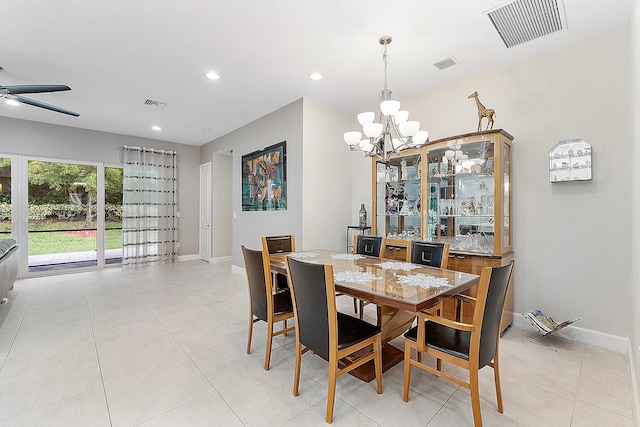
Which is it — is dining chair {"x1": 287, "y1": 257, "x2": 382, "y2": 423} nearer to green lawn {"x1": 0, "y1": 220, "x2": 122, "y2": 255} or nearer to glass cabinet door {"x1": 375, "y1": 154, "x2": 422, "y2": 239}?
glass cabinet door {"x1": 375, "y1": 154, "x2": 422, "y2": 239}

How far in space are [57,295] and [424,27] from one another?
18.6 ft

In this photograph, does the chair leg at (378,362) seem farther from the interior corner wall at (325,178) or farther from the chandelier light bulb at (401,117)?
the interior corner wall at (325,178)

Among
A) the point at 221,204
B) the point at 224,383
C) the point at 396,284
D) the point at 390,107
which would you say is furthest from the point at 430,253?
the point at 221,204

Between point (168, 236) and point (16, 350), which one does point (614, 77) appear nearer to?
point (16, 350)

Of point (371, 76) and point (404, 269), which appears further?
point (371, 76)

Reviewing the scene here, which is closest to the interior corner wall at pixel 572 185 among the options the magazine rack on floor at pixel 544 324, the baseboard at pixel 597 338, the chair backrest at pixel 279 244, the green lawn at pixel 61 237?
the baseboard at pixel 597 338

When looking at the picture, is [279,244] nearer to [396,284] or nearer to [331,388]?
[396,284]

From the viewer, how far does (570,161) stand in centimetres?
276

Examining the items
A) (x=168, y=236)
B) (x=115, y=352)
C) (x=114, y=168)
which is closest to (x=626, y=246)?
(x=115, y=352)

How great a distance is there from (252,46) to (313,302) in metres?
2.54

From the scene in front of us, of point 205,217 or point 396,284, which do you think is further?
point 205,217

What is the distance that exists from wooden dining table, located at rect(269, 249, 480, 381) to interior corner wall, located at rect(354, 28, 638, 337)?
1403 millimetres

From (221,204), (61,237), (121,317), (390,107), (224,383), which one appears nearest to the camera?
(224,383)

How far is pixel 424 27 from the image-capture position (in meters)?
2.59
